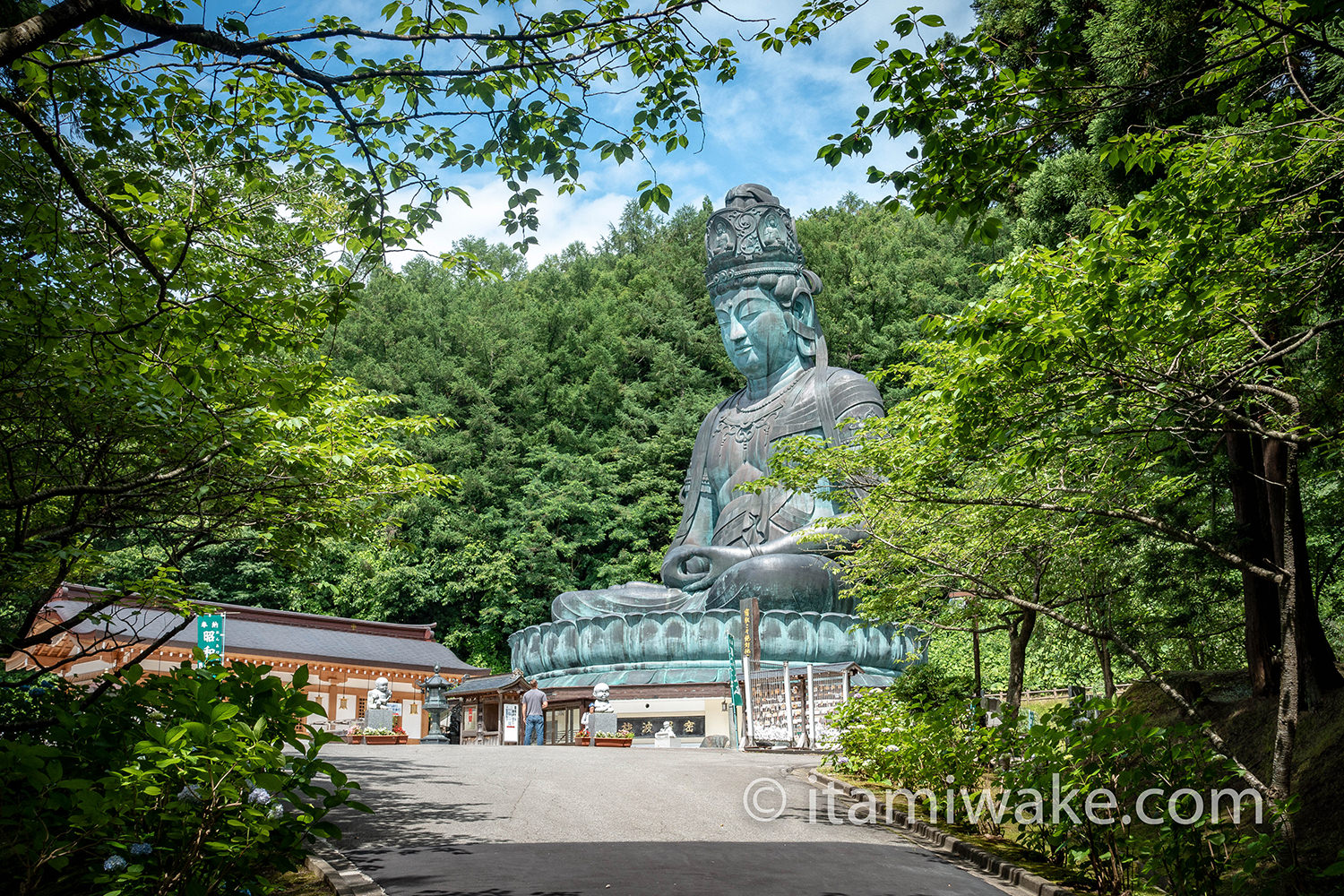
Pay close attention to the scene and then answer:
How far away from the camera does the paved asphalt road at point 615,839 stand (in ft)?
15.9

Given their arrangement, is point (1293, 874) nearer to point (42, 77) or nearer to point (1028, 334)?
point (1028, 334)

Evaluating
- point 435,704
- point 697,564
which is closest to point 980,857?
point 435,704

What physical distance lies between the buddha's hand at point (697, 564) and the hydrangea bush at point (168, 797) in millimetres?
14111

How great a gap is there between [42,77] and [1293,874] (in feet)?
21.0

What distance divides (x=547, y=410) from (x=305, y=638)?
412 inches

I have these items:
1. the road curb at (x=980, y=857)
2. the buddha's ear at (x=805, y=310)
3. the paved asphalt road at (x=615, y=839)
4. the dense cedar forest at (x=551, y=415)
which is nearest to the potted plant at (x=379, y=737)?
the paved asphalt road at (x=615, y=839)

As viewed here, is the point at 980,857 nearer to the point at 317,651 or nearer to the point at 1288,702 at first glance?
the point at 1288,702

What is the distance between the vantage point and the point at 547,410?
29.2 metres

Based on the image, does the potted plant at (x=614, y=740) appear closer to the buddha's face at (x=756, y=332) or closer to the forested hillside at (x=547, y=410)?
the buddha's face at (x=756, y=332)

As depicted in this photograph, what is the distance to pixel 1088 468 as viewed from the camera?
23.7 ft

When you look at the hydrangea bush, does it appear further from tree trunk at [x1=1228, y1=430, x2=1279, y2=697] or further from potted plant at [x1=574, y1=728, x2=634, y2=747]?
potted plant at [x1=574, y1=728, x2=634, y2=747]

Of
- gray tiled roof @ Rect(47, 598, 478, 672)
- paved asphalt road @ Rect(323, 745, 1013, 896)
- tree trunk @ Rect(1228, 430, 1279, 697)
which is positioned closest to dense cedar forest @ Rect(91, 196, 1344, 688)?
gray tiled roof @ Rect(47, 598, 478, 672)

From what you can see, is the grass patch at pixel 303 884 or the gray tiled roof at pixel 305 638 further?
the gray tiled roof at pixel 305 638

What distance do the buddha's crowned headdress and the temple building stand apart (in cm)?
994
